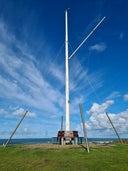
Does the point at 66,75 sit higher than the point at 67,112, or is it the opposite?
the point at 66,75

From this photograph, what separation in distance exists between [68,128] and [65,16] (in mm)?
23762

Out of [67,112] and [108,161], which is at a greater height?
[67,112]

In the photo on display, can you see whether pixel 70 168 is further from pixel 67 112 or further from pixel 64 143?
pixel 67 112

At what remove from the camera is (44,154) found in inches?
936

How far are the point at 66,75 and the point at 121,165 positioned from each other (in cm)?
2601

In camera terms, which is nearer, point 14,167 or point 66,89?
point 14,167

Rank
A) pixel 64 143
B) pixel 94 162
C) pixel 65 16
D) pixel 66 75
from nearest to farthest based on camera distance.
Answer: pixel 94 162, pixel 64 143, pixel 66 75, pixel 65 16

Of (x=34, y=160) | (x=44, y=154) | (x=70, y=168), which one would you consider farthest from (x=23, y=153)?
(x=70, y=168)

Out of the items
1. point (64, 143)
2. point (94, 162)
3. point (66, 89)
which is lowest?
point (94, 162)

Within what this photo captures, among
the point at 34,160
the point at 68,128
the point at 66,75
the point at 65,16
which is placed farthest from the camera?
the point at 65,16

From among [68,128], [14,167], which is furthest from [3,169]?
[68,128]

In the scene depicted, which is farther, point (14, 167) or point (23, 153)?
point (23, 153)

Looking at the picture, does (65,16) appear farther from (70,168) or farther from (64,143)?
(70,168)

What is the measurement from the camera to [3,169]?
1750 centimetres
